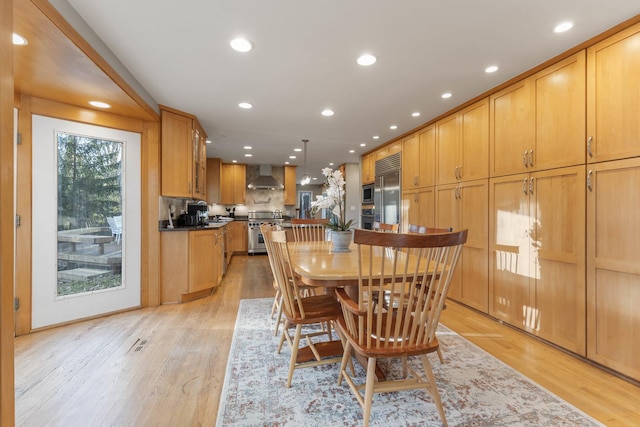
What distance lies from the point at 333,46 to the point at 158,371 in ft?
8.56

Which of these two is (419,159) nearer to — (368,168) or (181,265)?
(368,168)

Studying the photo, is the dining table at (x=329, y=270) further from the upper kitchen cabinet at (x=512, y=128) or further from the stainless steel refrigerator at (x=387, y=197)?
the stainless steel refrigerator at (x=387, y=197)

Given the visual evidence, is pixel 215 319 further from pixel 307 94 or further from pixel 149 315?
pixel 307 94

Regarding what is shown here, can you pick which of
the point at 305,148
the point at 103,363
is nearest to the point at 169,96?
the point at 103,363

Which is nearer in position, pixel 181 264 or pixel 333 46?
pixel 333 46

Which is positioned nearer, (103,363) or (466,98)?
(103,363)

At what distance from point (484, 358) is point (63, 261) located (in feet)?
12.5

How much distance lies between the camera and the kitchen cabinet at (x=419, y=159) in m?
3.91

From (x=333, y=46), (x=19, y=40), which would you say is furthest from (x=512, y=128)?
(x=19, y=40)

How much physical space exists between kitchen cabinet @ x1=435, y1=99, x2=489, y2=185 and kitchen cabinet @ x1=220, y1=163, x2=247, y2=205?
16.7 feet

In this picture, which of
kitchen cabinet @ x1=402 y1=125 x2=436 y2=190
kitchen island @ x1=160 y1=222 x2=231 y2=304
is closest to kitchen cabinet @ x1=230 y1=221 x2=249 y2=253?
kitchen island @ x1=160 y1=222 x2=231 y2=304

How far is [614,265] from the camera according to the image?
6.31 feet

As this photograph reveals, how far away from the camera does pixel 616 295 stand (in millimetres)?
1921

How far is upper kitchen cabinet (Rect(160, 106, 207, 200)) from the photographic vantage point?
11.2 feet
